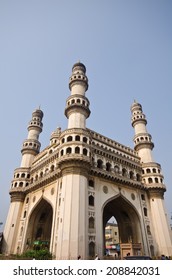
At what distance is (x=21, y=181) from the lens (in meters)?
40.5

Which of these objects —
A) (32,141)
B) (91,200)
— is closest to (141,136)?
(91,200)

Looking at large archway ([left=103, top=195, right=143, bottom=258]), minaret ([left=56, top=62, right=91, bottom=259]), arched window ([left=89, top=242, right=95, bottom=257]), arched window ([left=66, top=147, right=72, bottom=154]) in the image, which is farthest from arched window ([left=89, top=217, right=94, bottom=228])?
arched window ([left=66, top=147, right=72, bottom=154])

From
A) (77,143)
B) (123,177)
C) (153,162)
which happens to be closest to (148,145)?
(153,162)

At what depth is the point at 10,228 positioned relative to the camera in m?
35.8

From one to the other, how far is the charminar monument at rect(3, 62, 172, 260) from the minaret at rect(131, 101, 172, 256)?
5.9 inches

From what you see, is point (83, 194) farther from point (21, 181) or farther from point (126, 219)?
point (21, 181)

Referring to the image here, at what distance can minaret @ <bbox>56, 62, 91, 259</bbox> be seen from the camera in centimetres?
2328

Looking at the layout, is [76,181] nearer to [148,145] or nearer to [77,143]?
[77,143]

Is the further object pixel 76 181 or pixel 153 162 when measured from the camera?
pixel 153 162

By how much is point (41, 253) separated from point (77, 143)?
48.5 feet

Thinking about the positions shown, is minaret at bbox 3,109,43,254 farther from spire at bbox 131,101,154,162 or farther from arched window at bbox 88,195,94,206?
spire at bbox 131,101,154,162

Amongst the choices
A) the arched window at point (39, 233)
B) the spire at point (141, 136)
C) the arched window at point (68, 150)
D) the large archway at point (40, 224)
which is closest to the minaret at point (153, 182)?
the spire at point (141, 136)

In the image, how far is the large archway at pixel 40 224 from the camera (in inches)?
1374

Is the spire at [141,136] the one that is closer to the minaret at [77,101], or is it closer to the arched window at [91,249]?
the minaret at [77,101]
